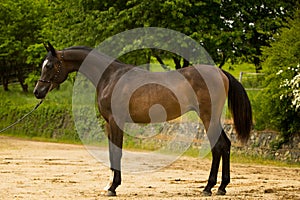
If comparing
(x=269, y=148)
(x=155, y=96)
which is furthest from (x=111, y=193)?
(x=269, y=148)

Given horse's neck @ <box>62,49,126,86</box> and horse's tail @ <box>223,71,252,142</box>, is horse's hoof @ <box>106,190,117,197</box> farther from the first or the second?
horse's tail @ <box>223,71,252,142</box>

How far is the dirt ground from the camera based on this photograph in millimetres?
8992

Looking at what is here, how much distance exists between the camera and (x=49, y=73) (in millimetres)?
9352

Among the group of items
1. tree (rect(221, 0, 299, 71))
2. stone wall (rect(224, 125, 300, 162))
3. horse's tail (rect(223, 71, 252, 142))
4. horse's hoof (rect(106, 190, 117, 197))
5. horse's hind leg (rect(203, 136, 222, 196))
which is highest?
tree (rect(221, 0, 299, 71))

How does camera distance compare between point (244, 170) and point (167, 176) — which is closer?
point (167, 176)

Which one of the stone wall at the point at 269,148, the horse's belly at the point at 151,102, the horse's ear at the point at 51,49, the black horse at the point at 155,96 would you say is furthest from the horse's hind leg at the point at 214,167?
the stone wall at the point at 269,148

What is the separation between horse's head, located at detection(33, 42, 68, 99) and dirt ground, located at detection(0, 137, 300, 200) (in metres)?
1.59

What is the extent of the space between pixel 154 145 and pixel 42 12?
47.2 feet

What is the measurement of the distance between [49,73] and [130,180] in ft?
9.55

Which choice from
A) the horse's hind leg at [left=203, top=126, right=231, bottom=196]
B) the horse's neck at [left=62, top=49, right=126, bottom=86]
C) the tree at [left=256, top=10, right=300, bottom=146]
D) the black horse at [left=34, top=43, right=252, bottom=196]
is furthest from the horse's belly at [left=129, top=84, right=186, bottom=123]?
the tree at [left=256, top=10, right=300, bottom=146]

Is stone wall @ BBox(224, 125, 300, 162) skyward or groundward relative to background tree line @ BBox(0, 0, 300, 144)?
groundward

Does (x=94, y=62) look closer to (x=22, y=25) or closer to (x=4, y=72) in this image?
(x=22, y=25)

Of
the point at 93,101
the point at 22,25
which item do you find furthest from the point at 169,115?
the point at 22,25

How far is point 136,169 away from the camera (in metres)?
13.6
